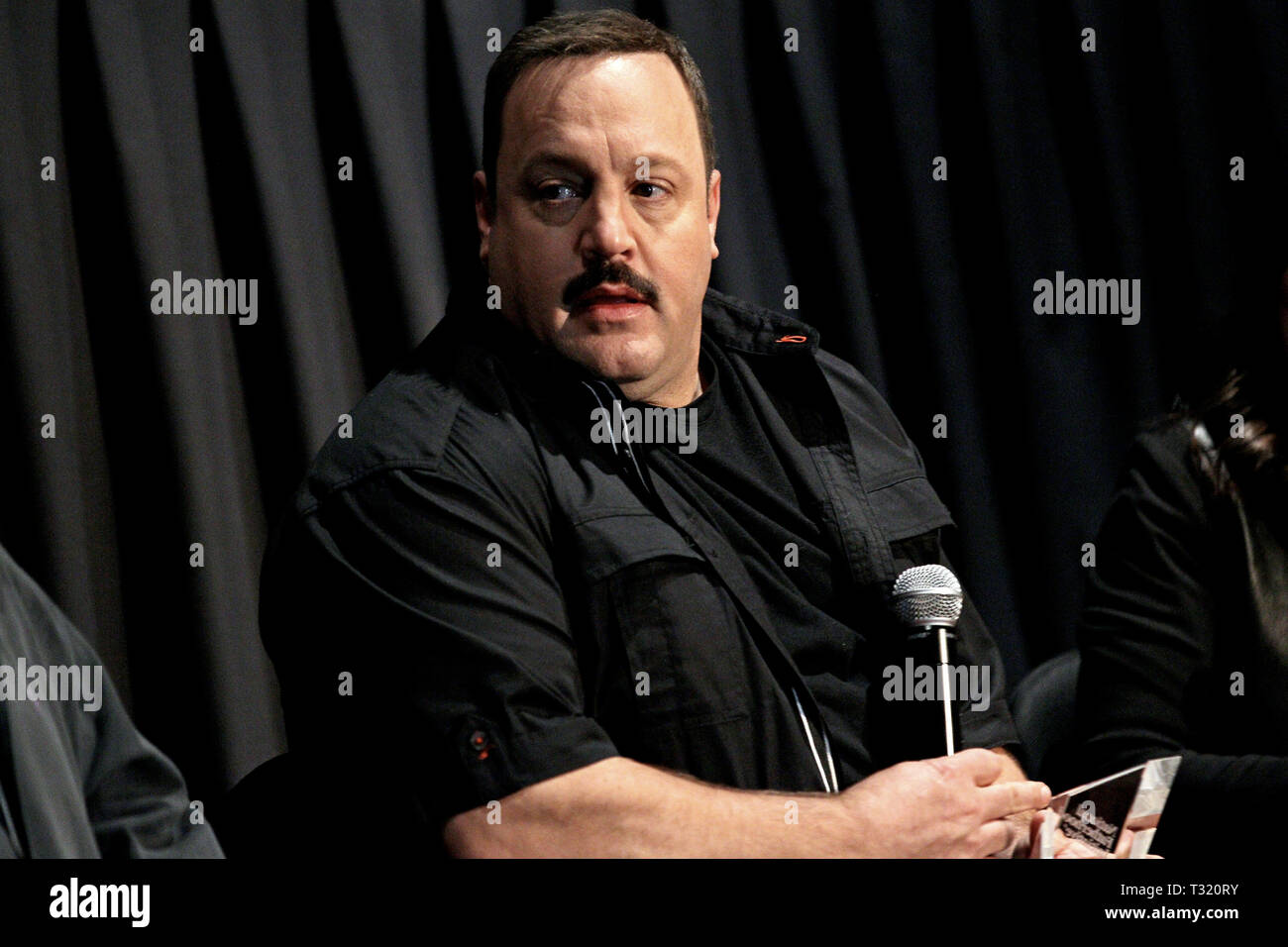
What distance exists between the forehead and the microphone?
1.83 ft

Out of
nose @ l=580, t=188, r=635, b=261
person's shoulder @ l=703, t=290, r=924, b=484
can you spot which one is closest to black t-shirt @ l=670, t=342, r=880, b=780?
person's shoulder @ l=703, t=290, r=924, b=484

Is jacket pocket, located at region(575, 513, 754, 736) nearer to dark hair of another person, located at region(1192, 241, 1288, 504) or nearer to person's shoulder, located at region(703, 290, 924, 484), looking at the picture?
person's shoulder, located at region(703, 290, 924, 484)

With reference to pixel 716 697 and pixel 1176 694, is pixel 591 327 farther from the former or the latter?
pixel 1176 694

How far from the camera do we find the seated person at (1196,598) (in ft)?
5.64

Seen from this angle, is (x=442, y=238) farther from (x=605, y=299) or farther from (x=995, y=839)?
(x=995, y=839)

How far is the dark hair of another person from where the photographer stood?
5.76ft

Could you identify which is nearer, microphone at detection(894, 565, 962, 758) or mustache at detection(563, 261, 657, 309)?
microphone at detection(894, 565, 962, 758)

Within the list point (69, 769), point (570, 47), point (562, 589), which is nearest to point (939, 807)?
point (562, 589)

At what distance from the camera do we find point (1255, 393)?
1815 millimetres

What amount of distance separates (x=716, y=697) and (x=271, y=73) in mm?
1145

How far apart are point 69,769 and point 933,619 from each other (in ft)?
2.75

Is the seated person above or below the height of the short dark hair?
below

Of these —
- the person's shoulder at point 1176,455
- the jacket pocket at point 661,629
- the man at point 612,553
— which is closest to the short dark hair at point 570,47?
the man at point 612,553

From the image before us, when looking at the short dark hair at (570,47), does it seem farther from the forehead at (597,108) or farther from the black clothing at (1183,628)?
the black clothing at (1183,628)
